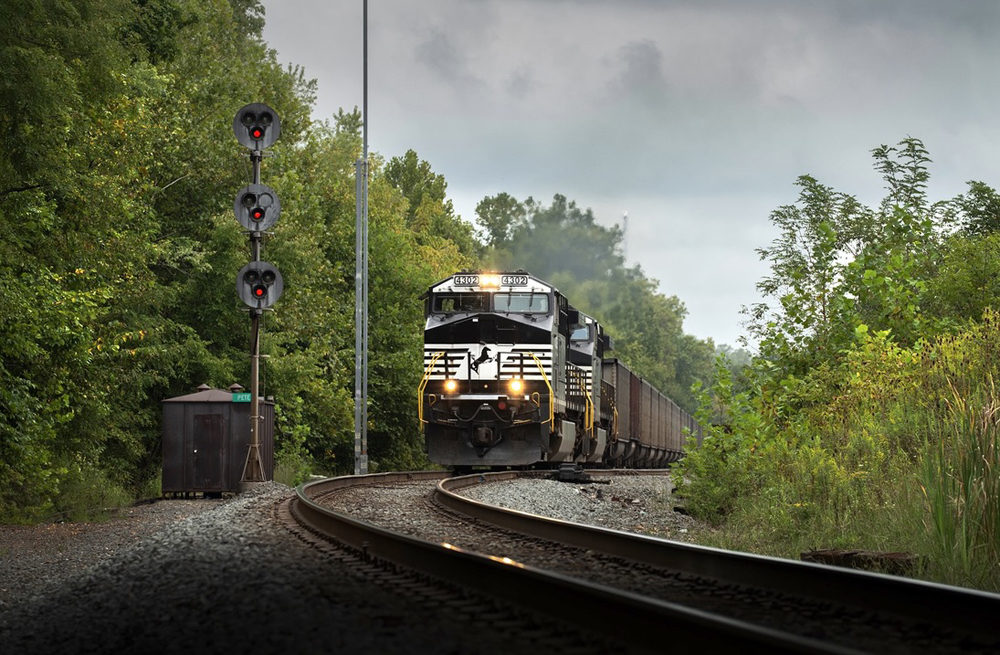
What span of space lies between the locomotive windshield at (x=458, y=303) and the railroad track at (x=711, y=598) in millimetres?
13179

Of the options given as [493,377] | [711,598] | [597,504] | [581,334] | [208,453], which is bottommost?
[597,504]

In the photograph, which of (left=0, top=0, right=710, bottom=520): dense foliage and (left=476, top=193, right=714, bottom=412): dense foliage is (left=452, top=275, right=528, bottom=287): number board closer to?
(left=0, top=0, right=710, bottom=520): dense foliage

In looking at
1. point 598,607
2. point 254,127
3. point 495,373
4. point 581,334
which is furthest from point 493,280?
point 598,607

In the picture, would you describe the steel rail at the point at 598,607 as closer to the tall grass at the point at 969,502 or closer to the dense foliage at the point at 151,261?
the tall grass at the point at 969,502

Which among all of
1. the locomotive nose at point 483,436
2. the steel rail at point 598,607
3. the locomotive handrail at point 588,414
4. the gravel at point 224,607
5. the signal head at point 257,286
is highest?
the signal head at point 257,286

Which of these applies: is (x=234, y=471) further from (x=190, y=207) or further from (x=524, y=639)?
(x=524, y=639)

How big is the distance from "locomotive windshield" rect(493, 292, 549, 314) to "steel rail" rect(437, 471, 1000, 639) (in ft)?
39.6

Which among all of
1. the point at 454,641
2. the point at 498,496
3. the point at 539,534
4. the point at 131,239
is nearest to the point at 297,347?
the point at 131,239

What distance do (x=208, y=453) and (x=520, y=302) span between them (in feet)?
21.9

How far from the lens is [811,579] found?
6.28m

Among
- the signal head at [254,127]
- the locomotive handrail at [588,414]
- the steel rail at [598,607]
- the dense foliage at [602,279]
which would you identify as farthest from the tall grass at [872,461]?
the dense foliage at [602,279]

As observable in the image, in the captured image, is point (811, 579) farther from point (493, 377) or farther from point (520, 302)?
→ point (520, 302)

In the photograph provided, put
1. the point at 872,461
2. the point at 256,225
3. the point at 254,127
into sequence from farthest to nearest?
the point at 254,127 → the point at 256,225 → the point at 872,461

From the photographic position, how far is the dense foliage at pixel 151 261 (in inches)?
575
